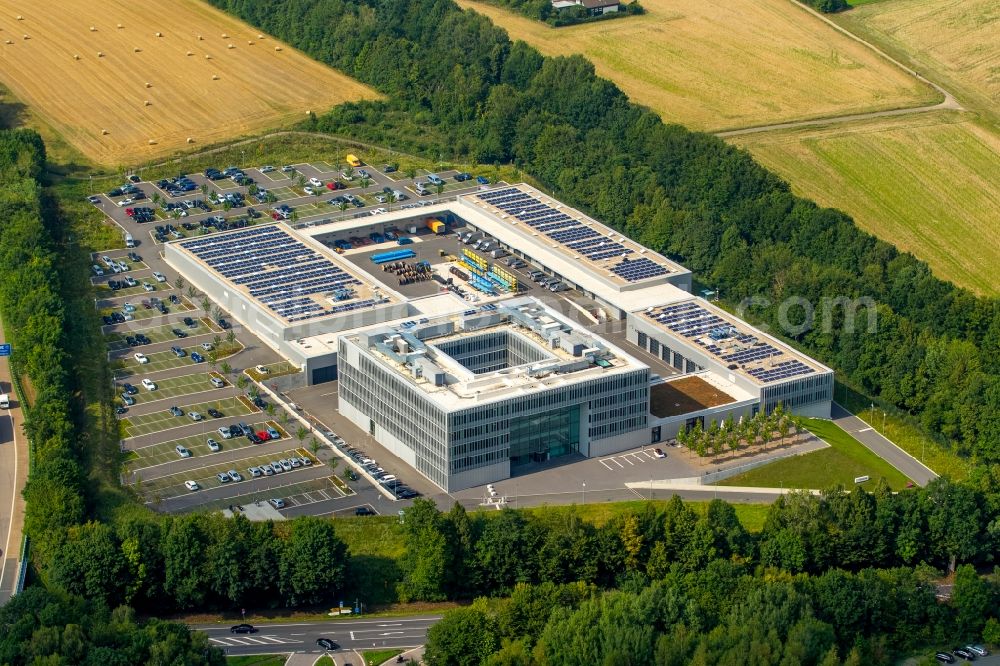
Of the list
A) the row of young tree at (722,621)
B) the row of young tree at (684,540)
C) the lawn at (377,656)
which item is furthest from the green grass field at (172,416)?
the row of young tree at (722,621)

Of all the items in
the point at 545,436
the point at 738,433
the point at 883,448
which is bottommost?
the point at 883,448

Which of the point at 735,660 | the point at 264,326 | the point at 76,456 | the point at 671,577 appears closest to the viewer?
the point at 735,660

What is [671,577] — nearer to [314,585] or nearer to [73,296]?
[314,585]

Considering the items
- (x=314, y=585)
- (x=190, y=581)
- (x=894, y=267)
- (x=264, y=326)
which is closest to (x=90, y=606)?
(x=190, y=581)

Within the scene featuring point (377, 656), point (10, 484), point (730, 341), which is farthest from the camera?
point (730, 341)

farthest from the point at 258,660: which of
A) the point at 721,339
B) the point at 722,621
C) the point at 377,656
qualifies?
the point at 721,339

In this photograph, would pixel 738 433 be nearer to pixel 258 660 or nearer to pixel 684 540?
pixel 684 540

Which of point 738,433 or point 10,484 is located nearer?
point 10,484
